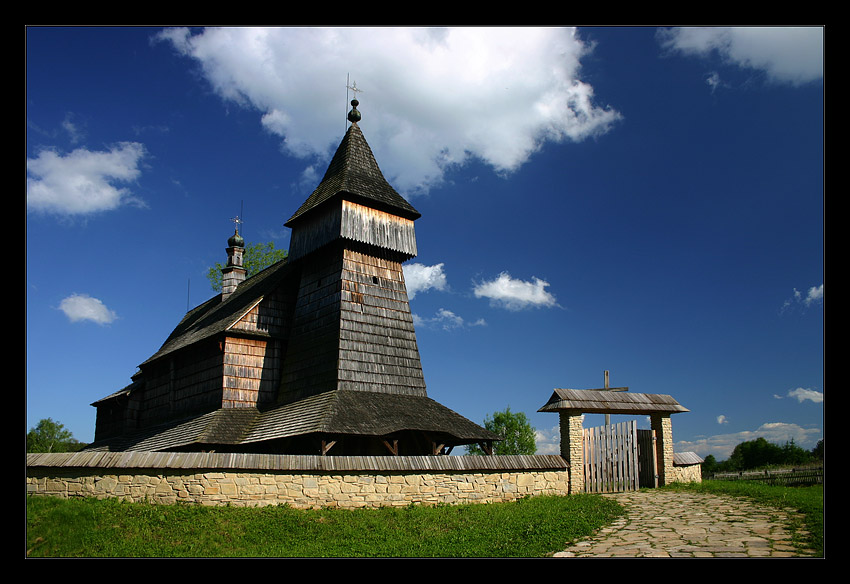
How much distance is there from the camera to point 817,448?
33.4 metres

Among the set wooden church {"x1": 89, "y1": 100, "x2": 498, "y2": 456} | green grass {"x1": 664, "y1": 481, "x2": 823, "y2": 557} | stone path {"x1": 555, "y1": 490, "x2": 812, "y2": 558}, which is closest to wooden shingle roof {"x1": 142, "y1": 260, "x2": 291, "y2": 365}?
wooden church {"x1": 89, "y1": 100, "x2": 498, "y2": 456}

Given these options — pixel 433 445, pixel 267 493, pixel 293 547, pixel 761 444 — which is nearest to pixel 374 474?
pixel 267 493

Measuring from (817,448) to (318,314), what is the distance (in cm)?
2823

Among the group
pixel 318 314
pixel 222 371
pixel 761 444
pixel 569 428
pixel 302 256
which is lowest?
pixel 761 444

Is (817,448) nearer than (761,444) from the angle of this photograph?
Yes

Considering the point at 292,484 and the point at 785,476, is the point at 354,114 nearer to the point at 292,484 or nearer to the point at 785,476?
the point at 292,484

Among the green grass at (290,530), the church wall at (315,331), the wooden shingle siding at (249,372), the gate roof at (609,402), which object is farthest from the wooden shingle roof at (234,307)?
the gate roof at (609,402)

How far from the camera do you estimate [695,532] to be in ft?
34.2

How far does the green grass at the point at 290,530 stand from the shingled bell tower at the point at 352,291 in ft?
23.8

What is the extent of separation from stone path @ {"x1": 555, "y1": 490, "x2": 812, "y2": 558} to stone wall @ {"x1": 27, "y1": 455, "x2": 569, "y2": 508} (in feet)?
10.7

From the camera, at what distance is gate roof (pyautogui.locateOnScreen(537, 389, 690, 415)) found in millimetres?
16047

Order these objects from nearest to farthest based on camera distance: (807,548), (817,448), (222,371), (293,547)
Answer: (807,548)
(293,547)
(222,371)
(817,448)

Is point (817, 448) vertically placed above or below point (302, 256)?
below
